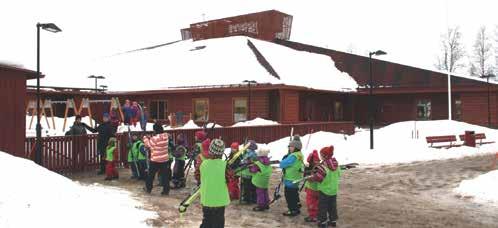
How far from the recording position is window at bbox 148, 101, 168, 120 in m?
35.3

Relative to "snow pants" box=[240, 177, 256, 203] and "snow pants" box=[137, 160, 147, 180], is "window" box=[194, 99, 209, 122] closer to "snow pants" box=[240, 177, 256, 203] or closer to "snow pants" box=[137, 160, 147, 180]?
"snow pants" box=[137, 160, 147, 180]

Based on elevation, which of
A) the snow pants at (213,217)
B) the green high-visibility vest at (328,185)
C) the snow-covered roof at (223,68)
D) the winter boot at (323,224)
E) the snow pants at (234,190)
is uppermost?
the snow-covered roof at (223,68)

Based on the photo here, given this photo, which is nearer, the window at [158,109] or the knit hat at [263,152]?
the knit hat at [263,152]

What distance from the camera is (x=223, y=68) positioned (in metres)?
34.2

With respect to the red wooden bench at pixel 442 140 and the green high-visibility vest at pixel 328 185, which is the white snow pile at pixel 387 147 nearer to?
the red wooden bench at pixel 442 140

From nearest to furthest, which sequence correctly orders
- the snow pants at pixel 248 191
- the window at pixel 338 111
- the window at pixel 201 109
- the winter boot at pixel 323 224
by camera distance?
the winter boot at pixel 323 224, the snow pants at pixel 248 191, the window at pixel 201 109, the window at pixel 338 111

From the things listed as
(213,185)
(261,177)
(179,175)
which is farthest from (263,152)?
(213,185)

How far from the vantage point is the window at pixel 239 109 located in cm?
3148

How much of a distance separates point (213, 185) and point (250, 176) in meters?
3.72

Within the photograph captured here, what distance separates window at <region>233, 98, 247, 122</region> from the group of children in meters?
18.7

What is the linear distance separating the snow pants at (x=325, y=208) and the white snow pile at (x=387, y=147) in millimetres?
9696

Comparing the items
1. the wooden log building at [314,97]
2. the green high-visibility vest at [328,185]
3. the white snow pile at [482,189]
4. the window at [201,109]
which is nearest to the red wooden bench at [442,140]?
the white snow pile at [482,189]

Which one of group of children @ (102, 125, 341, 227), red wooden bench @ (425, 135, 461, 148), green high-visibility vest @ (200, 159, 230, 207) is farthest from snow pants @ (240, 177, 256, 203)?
red wooden bench @ (425, 135, 461, 148)

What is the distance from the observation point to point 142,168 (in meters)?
13.2
